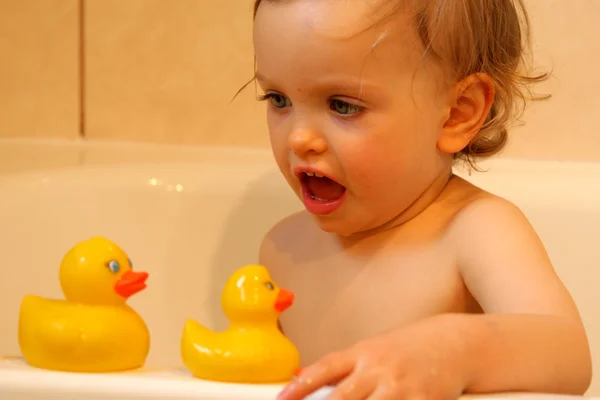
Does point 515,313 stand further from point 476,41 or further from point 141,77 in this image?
point 141,77

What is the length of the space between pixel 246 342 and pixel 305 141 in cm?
23

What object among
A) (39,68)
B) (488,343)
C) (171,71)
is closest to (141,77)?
(171,71)

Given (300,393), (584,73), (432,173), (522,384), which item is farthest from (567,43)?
(300,393)

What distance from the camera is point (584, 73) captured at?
1213 millimetres

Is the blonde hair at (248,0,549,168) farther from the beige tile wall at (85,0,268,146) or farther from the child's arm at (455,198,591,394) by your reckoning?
the beige tile wall at (85,0,268,146)

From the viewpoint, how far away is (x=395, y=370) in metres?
0.54

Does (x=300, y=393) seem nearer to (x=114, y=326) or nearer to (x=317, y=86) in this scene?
(x=114, y=326)

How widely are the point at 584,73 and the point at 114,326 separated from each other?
2.88 ft

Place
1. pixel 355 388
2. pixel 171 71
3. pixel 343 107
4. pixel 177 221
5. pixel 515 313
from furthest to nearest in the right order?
pixel 171 71, pixel 177 221, pixel 343 107, pixel 515 313, pixel 355 388

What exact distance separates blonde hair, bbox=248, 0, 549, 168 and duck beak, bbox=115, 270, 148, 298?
12.5 inches

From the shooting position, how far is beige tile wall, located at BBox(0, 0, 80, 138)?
4.22 ft

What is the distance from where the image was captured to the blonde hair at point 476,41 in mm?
744

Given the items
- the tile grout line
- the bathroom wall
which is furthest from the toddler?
the tile grout line

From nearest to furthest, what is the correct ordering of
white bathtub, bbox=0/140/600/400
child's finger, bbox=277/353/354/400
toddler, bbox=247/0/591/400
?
child's finger, bbox=277/353/354/400, toddler, bbox=247/0/591/400, white bathtub, bbox=0/140/600/400
